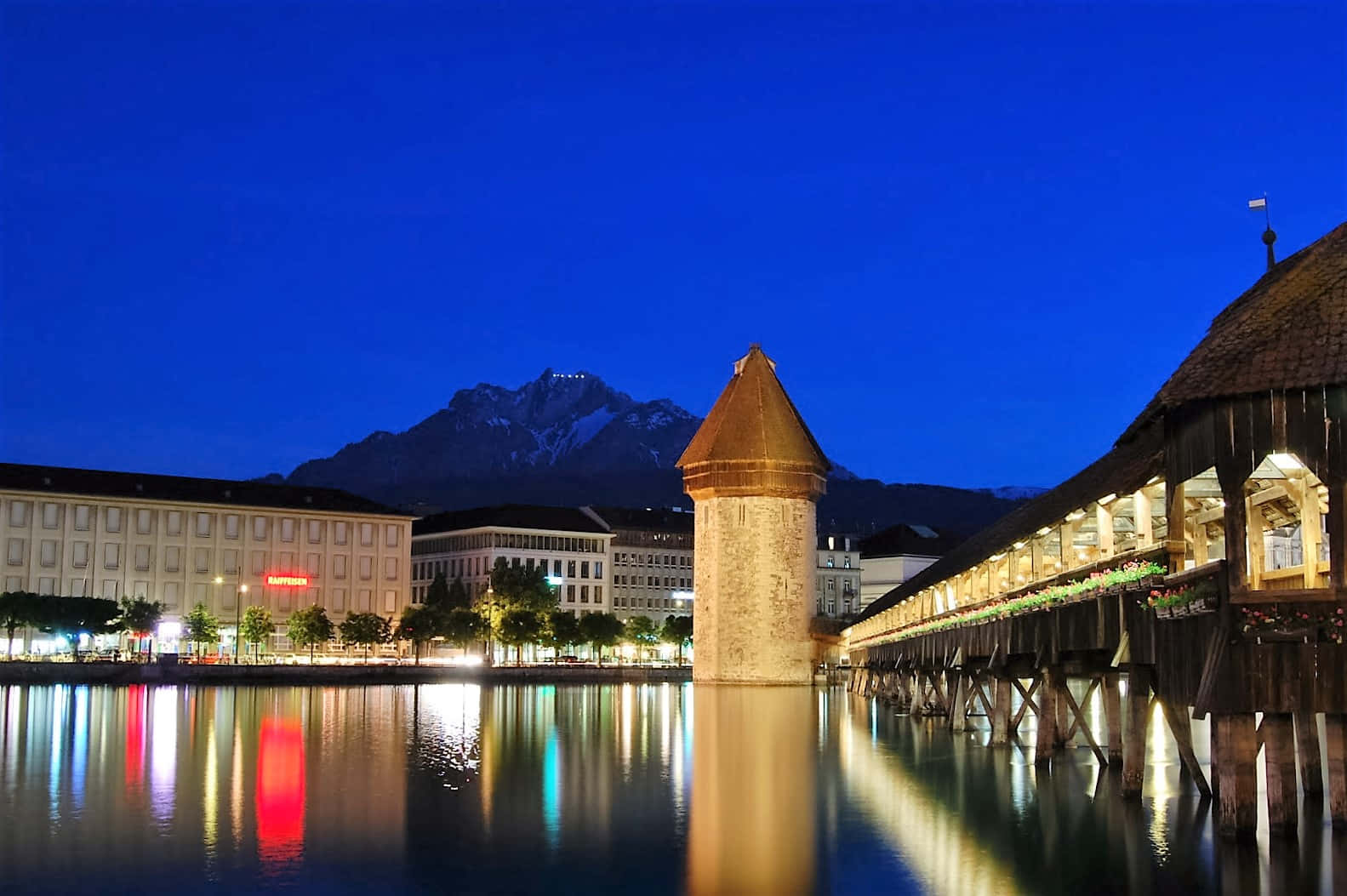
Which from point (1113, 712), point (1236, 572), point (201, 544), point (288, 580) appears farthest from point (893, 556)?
point (1236, 572)

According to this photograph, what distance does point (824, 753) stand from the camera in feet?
95.1

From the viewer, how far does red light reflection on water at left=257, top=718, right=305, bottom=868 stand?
15.0 metres

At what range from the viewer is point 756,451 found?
72.2 meters

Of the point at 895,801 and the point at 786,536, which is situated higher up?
the point at 786,536

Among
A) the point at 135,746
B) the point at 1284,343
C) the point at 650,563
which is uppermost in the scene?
the point at 650,563

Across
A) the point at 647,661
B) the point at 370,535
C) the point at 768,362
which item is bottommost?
the point at 647,661

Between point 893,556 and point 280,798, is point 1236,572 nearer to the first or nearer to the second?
point 280,798

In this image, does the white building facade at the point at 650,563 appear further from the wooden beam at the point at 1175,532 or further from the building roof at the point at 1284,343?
the building roof at the point at 1284,343

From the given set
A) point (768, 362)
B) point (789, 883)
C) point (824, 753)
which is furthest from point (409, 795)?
point (768, 362)

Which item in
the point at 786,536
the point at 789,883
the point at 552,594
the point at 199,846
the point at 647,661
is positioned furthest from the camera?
the point at 647,661

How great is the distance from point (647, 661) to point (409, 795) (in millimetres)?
88724

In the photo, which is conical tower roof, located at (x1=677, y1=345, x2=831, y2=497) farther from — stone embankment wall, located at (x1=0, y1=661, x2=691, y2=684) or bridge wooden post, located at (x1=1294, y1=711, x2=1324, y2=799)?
bridge wooden post, located at (x1=1294, y1=711, x2=1324, y2=799)

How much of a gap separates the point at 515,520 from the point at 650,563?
13047mm

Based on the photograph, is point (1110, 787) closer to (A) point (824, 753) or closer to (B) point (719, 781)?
(B) point (719, 781)
